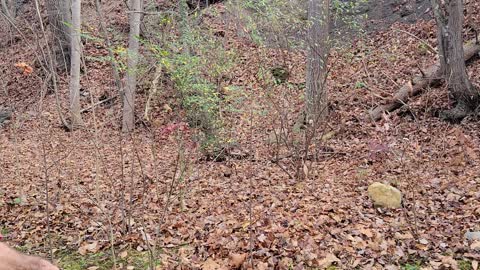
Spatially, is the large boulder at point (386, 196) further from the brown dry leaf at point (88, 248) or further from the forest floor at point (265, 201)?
the brown dry leaf at point (88, 248)

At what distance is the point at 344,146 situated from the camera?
7.65 metres

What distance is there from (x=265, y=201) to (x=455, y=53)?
4.74 meters

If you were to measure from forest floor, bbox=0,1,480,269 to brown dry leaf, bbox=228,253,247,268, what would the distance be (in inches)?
0.5

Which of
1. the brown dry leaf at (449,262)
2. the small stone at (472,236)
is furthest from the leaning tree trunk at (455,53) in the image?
the brown dry leaf at (449,262)

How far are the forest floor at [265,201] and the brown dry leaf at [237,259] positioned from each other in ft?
0.04

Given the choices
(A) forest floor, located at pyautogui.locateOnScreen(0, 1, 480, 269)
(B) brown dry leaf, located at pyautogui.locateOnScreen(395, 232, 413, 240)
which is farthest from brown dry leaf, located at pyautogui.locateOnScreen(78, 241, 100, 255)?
(B) brown dry leaf, located at pyautogui.locateOnScreen(395, 232, 413, 240)

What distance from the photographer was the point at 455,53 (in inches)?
283

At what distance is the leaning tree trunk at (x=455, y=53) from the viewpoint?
714cm

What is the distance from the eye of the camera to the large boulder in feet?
15.5

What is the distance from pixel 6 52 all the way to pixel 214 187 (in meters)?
14.1

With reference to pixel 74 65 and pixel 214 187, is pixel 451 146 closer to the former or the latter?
pixel 214 187

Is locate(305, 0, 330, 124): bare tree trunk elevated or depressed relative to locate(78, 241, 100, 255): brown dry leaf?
elevated

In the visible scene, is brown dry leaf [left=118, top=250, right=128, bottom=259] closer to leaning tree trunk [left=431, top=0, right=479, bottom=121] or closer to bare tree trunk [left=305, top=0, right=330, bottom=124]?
bare tree trunk [left=305, top=0, right=330, bottom=124]

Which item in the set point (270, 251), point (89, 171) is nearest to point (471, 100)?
point (270, 251)
